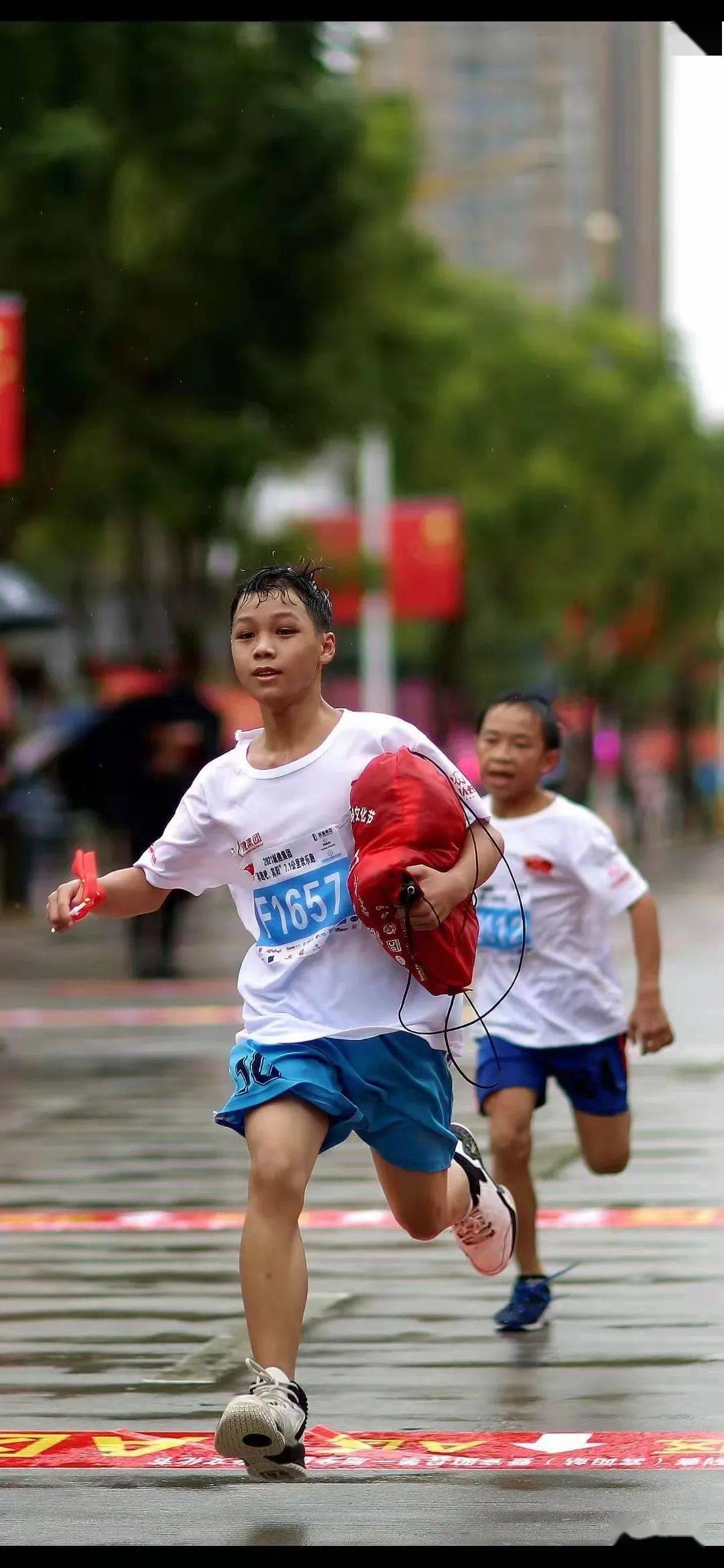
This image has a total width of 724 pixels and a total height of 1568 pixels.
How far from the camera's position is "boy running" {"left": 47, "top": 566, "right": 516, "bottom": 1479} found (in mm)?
5762

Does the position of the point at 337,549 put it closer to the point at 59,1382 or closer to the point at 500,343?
the point at 500,343

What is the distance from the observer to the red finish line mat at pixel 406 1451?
19.8 ft

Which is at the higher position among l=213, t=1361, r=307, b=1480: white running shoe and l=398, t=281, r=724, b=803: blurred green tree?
l=398, t=281, r=724, b=803: blurred green tree

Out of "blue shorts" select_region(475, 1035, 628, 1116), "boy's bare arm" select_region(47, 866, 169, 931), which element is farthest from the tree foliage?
"boy's bare arm" select_region(47, 866, 169, 931)

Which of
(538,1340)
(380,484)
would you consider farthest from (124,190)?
(538,1340)

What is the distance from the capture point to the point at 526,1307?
7754mm

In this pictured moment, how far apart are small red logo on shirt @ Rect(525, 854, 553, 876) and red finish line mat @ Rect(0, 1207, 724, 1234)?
6.06 ft

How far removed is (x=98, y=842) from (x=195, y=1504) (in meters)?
38.6

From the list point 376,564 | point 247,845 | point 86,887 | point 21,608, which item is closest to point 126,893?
point 86,887

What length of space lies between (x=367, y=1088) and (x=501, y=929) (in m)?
2.25

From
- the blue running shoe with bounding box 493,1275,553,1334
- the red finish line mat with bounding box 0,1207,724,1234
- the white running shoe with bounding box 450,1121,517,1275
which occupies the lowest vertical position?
the red finish line mat with bounding box 0,1207,724,1234

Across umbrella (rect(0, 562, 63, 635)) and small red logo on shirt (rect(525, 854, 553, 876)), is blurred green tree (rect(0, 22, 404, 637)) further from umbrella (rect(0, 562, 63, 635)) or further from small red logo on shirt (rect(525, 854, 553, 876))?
small red logo on shirt (rect(525, 854, 553, 876))

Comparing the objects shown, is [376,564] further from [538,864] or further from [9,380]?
[538,864]

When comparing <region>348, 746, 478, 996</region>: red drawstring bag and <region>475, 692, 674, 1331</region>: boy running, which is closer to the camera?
<region>348, 746, 478, 996</region>: red drawstring bag
